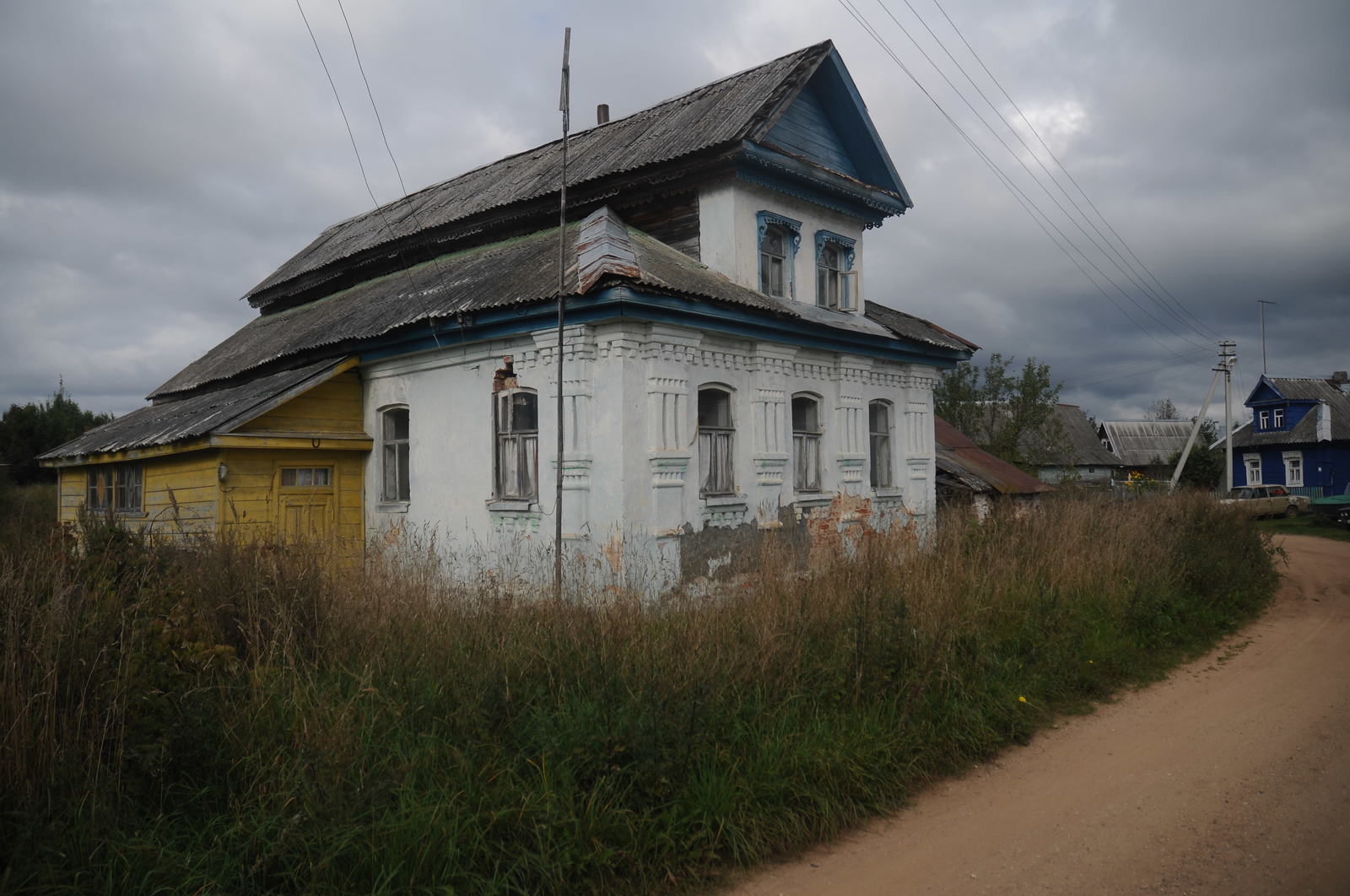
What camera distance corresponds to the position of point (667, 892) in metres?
3.93

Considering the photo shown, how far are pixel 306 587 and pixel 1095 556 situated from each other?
26.1 feet

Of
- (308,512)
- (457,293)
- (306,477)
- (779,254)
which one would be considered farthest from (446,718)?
(779,254)

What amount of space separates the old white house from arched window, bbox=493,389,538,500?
3 centimetres

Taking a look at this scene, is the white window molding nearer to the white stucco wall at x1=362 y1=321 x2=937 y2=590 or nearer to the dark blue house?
the dark blue house

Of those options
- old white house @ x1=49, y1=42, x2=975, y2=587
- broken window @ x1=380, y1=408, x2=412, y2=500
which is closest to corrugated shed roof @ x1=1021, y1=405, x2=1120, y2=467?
old white house @ x1=49, y1=42, x2=975, y2=587

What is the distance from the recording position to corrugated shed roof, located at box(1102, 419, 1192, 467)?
51406mm

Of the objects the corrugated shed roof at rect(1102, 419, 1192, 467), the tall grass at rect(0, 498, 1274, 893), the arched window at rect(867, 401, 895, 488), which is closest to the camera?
the tall grass at rect(0, 498, 1274, 893)

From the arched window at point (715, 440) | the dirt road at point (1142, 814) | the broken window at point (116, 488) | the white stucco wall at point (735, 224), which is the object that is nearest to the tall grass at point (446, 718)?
the dirt road at point (1142, 814)

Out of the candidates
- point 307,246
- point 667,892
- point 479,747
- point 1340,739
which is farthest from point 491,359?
point 307,246

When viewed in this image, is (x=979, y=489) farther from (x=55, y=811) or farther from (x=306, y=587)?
(x=55, y=811)

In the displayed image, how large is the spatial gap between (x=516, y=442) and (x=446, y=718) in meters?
6.05

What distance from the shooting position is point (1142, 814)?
482 cm

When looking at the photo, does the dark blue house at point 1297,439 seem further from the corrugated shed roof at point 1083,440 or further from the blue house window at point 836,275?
the blue house window at point 836,275

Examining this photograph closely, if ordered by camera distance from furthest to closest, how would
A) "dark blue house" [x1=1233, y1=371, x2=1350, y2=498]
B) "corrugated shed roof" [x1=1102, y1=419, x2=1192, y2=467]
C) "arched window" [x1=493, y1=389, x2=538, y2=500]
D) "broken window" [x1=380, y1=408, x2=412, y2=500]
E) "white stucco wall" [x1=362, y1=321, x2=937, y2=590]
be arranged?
"corrugated shed roof" [x1=1102, y1=419, x2=1192, y2=467], "dark blue house" [x1=1233, y1=371, x2=1350, y2=498], "broken window" [x1=380, y1=408, x2=412, y2=500], "arched window" [x1=493, y1=389, x2=538, y2=500], "white stucco wall" [x1=362, y1=321, x2=937, y2=590]
